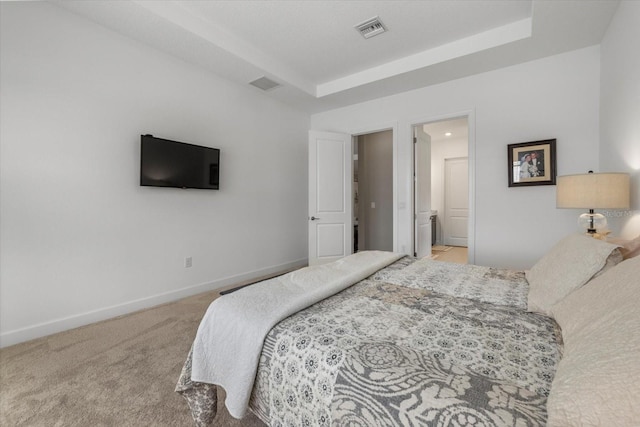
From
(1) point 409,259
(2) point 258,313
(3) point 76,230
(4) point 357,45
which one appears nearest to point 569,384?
(2) point 258,313

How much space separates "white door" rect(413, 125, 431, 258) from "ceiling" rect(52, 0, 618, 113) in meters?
1.02

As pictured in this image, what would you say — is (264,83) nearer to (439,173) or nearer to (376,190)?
(376,190)

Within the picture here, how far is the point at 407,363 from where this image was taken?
83 cm

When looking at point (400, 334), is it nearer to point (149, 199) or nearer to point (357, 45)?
point (149, 199)

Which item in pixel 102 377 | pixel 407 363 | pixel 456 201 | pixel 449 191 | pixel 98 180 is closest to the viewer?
pixel 407 363

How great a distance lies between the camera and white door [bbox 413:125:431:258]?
13.9 feet

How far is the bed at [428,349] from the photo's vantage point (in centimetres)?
62

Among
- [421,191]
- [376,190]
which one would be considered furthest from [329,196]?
[376,190]

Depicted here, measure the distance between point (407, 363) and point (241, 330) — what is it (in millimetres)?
654

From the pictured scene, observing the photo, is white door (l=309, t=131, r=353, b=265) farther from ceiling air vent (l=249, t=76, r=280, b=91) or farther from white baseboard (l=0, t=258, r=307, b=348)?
white baseboard (l=0, t=258, r=307, b=348)

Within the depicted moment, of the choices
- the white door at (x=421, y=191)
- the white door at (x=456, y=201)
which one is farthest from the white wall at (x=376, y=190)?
the white door at (x=456, y=201)

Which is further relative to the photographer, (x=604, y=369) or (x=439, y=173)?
(x=439, y=173)

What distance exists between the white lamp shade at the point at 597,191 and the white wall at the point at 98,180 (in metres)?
3.42

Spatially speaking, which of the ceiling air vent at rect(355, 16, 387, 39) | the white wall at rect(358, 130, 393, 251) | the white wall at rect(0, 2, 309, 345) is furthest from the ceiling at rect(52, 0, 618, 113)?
the white wall at rect(358, 130, 393, 251)
